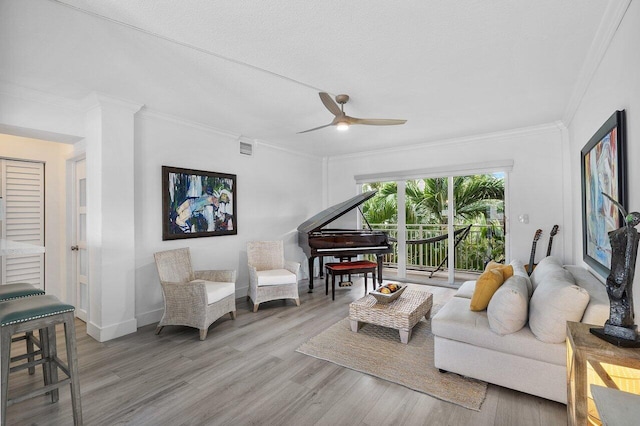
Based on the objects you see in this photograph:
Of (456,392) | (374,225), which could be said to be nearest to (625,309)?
(456,392)

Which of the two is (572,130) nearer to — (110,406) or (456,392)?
(456,392)

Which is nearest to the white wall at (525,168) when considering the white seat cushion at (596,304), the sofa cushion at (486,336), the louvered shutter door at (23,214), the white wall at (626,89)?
the white wall at (626,89)

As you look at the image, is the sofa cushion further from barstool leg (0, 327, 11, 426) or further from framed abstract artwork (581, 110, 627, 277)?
barstool leg (0, 327, 11, 426)

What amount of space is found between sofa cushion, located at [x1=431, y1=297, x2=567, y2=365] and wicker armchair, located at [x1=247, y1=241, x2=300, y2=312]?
2.16 metres

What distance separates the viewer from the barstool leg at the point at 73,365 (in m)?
1.83

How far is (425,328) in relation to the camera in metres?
3.39

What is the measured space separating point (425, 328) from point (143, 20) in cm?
378

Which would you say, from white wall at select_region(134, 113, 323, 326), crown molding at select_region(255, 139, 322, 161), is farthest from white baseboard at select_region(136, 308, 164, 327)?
crown molding at select_region(255, 139, 322, 161)

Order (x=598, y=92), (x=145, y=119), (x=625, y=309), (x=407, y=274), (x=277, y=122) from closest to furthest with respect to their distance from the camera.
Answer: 1. (x=625, y=309)
2. (x=598, y=92)
3. (x=145, y=119)
4. (x=277, y=122)
5. (x=407, y=274)

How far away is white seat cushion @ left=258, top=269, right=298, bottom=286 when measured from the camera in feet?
13.2

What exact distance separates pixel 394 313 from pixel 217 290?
1947mm

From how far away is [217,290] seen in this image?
337 cm

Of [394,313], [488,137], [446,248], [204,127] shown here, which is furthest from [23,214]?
[488,137]

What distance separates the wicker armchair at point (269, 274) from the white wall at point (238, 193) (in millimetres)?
342
